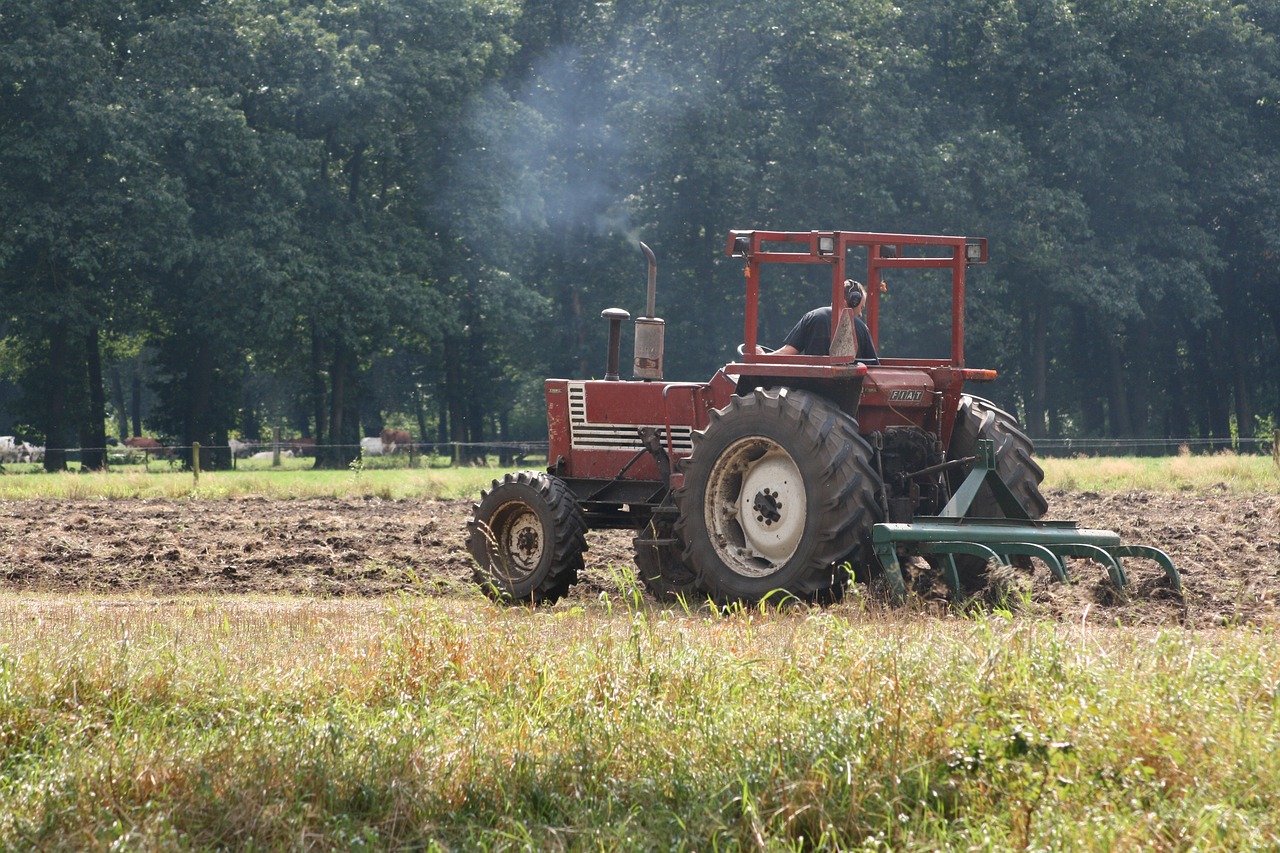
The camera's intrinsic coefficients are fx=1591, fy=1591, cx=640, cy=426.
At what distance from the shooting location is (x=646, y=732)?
5492 millimetres

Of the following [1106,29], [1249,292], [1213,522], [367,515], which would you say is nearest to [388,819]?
[1213,522]

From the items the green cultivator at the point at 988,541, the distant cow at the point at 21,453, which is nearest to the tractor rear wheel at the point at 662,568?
the green cultivator at the point at 988,541

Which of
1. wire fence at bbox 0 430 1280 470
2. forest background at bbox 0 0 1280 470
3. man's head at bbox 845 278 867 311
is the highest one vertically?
forest background at bbox 0 0 1280 470

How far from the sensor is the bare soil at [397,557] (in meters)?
9.35

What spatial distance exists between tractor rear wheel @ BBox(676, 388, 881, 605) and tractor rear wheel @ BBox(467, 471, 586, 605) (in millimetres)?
979

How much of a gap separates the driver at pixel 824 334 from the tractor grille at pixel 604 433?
44.8 inches

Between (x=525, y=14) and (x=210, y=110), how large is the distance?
14301 millimetres

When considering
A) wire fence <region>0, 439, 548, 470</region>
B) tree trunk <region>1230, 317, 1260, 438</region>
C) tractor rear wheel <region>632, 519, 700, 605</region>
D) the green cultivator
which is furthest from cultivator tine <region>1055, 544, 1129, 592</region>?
tree trunk <region>1230, 317, 1260, 438</region>

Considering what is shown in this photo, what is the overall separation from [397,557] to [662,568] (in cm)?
389

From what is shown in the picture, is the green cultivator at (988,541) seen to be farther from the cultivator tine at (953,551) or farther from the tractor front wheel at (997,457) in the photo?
the tractor front wheel at (997,457)

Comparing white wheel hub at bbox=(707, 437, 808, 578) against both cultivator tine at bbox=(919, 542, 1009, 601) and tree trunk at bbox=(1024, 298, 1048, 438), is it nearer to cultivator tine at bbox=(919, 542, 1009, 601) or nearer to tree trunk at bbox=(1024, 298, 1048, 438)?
cultivator tine at bbox=(919, 542, 1009, 601)

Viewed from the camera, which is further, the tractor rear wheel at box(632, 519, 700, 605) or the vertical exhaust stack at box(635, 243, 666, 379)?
the vertical exhaust stack at box(635, 243, 666, 379)

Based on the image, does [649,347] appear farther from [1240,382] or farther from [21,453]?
[21,453]

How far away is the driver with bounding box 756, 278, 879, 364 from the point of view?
9.96 metres
